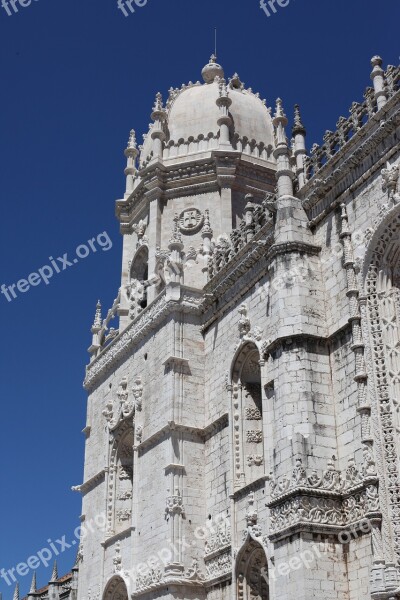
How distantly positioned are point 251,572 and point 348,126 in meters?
9.42

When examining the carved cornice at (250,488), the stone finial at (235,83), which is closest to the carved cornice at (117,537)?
the carved cornice at (250,488)

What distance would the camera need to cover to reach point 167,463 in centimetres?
1970

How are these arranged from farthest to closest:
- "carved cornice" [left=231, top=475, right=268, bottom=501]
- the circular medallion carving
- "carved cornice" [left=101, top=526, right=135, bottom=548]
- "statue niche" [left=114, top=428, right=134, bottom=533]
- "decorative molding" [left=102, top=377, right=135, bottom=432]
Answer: the circular medallion carving → "decorative molding" [left=102, top=377, right=135, bottom=432] → "statue niche" [left=114, top=428, right=134, bottom=533] → "carved cornice" [left=101, top=526, right=135, bottom=548] → "carved cornice" [left=231, top=475, right=268, bottom=501]

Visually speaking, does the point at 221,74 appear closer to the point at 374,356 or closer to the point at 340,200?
the point at 340,200

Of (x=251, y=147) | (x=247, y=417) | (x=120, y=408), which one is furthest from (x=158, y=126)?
(x=247, y=417)

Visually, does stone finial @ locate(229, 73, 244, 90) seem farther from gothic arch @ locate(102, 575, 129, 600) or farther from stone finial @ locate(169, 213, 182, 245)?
gothic arch @ locate(102, 575, 129, 600)

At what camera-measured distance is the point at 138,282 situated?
1002 inches

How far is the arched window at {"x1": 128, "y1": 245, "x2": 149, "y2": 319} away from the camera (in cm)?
2502

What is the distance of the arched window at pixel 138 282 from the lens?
25.0 metres

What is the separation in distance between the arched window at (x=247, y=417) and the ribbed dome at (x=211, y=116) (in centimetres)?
968

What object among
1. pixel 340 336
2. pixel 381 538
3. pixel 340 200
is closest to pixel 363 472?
pixel 381 538

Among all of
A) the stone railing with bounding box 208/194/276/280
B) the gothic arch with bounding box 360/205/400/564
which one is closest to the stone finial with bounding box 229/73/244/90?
the stone railing with bounding box 208/194/276/280

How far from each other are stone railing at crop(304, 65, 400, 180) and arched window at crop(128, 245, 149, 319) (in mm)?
7554

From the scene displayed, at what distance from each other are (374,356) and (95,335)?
13.9 meters
